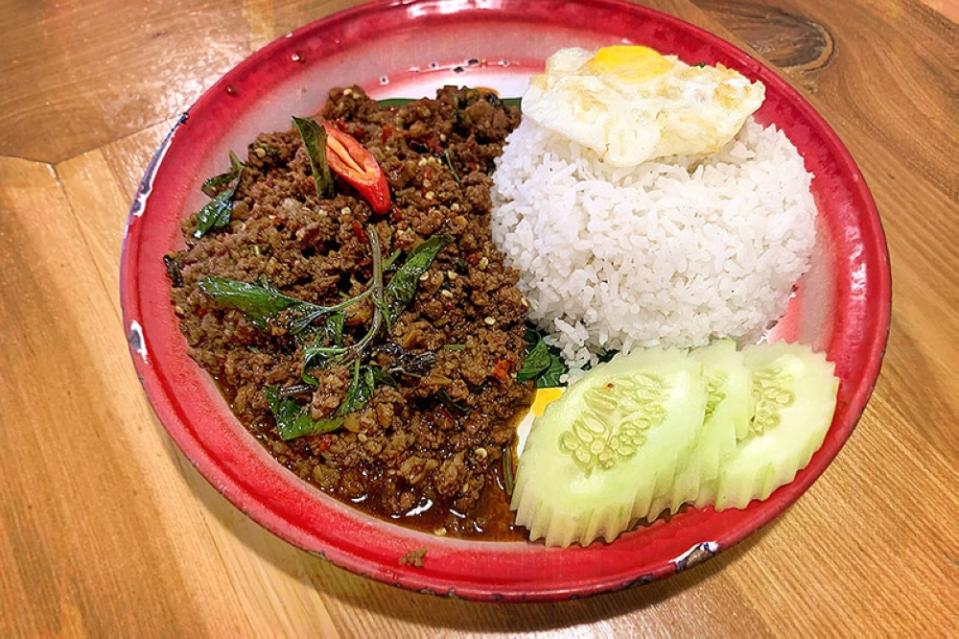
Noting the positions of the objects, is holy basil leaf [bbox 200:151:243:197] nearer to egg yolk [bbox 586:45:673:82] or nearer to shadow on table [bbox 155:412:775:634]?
shadow on table [bbox 155:412:775:634]

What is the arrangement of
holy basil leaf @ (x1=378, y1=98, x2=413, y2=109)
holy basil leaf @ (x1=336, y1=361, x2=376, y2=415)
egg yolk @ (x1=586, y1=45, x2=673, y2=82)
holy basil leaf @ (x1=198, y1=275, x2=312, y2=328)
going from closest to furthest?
holy basil leaf @ (x1=336, y1=361, x2=376, y2=415), holy basil leaf @ (x1=198, y1=275, x2=312, y2=328), egg yolk @ (x1=586, y1=45, x2=673, y2=82), holy basil leaf @ (x1=378, y1=98, x2=413, y2=109)

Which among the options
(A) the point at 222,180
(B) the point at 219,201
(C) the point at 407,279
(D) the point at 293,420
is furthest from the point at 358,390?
(A) the point at 222,180

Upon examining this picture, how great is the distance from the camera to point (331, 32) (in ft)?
9.78

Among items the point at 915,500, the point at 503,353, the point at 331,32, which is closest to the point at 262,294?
the point at 503,353

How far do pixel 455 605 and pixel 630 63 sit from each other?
6.76 ft

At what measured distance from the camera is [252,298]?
2256 mm

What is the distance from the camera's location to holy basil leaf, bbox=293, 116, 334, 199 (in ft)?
7.88

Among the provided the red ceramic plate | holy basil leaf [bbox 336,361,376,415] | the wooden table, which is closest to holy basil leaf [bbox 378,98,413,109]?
the red ceramic plate

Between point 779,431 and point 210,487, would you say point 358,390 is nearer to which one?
point 210,487

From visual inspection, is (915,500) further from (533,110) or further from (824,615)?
(533,110)

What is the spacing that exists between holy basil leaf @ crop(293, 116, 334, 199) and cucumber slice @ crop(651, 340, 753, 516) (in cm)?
149

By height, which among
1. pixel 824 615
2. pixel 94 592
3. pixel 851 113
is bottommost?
pixel 94 592

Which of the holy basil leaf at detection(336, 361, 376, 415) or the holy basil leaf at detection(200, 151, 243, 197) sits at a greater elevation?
the holy basil leaf at detection(200, 151, 243, 197)

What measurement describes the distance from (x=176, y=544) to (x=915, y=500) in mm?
2461
